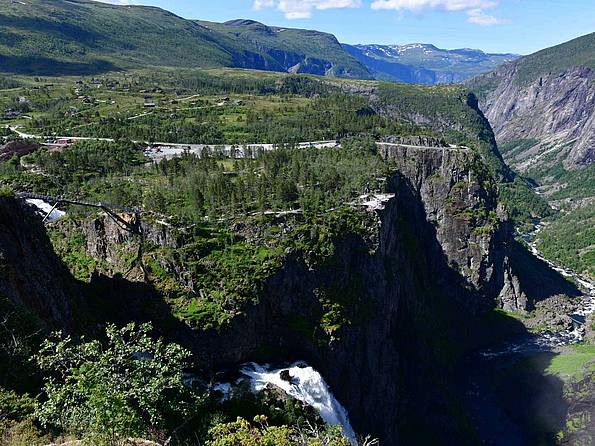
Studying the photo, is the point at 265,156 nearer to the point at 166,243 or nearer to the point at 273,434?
the point at 166,243

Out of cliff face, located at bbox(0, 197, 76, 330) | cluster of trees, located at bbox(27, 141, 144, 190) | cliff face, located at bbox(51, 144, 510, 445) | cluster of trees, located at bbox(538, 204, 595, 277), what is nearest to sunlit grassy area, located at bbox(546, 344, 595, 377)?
cliff face, located at bbox(51, 144, 510, 445)

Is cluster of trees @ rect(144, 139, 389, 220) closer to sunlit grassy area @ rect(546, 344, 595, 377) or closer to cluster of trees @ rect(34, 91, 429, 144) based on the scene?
cluster of trees @ rect(34, 91, 429, 144)

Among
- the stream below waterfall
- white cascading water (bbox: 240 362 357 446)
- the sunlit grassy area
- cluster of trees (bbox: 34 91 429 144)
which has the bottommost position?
the stream below waterfall

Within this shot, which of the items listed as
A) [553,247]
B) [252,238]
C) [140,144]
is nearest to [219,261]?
[252,238]

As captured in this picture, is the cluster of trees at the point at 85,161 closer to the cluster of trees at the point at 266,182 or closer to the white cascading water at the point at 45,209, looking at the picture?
the white cascading water at the point at 45,209

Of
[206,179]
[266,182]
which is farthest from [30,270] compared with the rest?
[266,182]

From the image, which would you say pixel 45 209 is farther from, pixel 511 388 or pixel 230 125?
pixel 511 388
